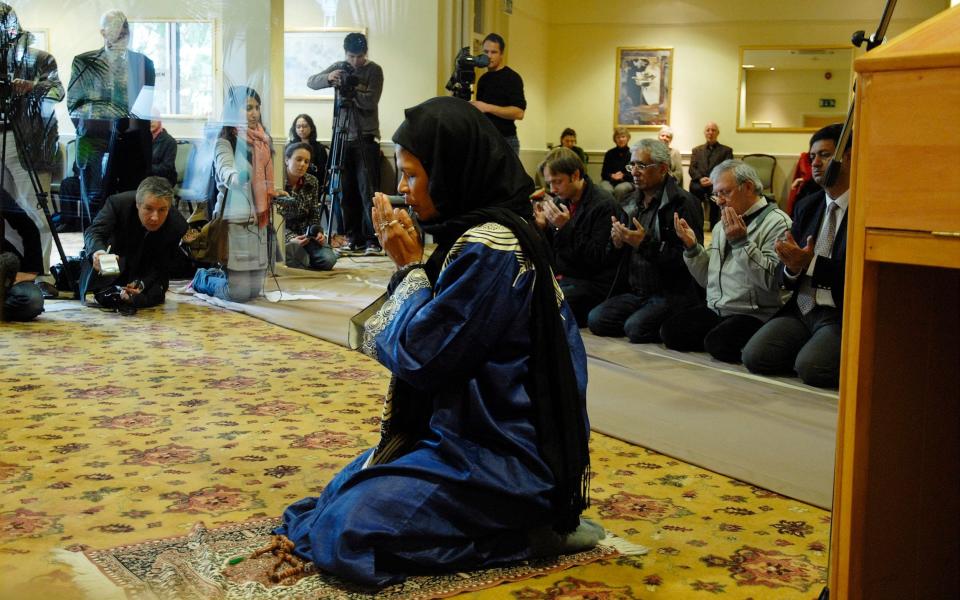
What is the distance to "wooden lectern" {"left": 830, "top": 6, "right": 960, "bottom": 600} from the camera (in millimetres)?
1319

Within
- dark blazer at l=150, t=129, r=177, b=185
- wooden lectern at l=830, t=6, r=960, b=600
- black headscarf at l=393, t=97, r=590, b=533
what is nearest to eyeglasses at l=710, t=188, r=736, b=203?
black headscarf at l=393, t=97, r=590, b=533

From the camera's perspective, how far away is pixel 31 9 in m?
5.61

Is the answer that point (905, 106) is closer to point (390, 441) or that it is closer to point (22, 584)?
point (390, 441)

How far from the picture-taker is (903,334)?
1.50 m

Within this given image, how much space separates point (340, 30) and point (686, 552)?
15.0 ft

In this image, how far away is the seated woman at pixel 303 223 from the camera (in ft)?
21.5

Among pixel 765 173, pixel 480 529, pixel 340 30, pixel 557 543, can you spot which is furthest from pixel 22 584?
pixel 765 173

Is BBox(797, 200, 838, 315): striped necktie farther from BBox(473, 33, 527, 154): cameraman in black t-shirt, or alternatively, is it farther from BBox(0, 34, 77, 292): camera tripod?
BBox(0, 34, 77, 292): camera tripod

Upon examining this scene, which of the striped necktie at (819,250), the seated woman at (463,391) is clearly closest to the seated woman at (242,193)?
the striped necktie at (819,250)

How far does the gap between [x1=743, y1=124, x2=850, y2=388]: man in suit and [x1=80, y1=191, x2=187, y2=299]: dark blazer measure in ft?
9.74

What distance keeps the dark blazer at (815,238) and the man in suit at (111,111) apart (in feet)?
11.3

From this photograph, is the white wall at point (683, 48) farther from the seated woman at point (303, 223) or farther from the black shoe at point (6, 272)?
the black shoe at point (6, 272)

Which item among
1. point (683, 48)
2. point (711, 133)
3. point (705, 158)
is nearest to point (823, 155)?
point (705, 158)

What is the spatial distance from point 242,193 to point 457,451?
14.2 feet
